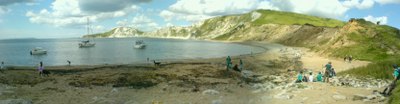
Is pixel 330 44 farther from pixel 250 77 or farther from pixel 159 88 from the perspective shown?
pixel 159 88

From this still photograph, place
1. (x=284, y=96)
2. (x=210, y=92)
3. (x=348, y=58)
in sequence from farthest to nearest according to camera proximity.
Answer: (x=348, y=58) < (x=210, y=92) < (x=284, y=96)

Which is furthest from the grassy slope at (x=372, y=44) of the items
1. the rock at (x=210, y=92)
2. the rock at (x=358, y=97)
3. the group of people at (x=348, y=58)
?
the rock at (x=210, y=92)

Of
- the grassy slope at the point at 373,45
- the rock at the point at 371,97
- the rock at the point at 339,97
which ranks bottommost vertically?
the rock at the point at 339,97

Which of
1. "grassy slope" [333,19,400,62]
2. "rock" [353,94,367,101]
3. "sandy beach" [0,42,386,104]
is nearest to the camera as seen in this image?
"rock" [353,94,367,101]

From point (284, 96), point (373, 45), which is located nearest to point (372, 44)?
point (373, 45)

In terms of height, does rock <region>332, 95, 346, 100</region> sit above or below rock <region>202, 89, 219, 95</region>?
above

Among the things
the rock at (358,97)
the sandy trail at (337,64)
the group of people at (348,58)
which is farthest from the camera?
the group of people at (348,58)

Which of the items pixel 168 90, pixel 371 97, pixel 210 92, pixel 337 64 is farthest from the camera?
pixel 337 64

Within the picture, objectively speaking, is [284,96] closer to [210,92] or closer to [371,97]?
[371,97]

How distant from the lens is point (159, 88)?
1283 inches

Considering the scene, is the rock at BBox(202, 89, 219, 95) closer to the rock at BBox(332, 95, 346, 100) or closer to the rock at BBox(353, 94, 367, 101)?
the rock at BBox(332, 95, 346, 100)

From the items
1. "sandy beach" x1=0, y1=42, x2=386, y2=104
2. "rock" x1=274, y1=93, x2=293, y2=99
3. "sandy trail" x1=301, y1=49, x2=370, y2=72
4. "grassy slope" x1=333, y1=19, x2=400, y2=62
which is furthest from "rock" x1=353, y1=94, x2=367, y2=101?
"grassy slope" x1=333, y1=19, x2=400, y2=62

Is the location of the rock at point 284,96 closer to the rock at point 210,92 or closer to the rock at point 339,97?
the rock at point 339,97

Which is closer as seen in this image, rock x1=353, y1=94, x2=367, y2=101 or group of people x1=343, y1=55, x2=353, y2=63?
rock x1=353, y1=94, x2=367, y2=101
